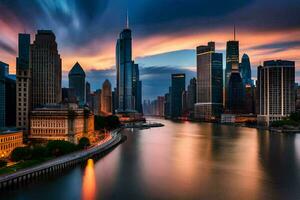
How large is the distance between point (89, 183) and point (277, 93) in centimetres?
14965

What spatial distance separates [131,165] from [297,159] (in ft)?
96.0

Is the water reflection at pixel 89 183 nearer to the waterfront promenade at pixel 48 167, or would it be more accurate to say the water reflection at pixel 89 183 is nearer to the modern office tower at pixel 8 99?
the waterfront promenade at pixel 48 167

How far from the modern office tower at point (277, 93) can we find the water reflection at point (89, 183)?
135m

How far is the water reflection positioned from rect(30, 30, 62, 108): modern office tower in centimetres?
4806

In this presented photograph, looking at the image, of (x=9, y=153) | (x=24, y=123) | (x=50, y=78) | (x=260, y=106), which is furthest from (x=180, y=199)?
(x=260, y=106)

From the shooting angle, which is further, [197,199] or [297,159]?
[297,159]

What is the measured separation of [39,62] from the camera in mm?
99062

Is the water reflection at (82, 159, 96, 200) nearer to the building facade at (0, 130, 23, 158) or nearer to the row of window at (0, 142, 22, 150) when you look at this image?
the building facade at (0, 130, 23, 158)

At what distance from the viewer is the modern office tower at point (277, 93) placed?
6762 inches

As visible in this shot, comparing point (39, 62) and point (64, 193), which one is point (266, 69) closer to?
point (39, 62)

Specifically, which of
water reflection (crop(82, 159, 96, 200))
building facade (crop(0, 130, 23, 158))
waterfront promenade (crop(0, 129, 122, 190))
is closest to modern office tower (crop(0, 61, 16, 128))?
building facade (crop(0, 130, 23, 158))

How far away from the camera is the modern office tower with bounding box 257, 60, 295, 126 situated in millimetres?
171750

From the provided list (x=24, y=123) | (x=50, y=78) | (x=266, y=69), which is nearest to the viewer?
(x=24, y=123)

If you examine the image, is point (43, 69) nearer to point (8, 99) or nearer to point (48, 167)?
point (8, 99)
